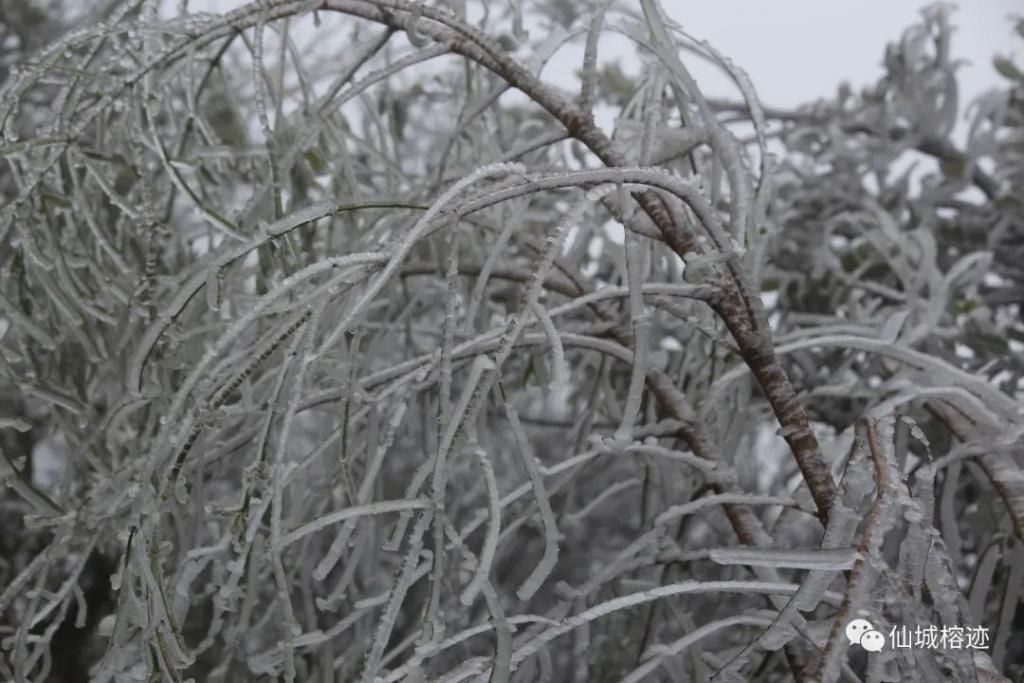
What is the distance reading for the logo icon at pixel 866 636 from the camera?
521 millimetres

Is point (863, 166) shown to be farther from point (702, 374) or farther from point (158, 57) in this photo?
point (158, 57)

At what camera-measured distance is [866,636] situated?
1.79ft

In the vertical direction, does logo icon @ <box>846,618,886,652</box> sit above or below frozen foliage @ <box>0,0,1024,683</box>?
below

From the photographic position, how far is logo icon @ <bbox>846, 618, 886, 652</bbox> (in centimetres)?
52

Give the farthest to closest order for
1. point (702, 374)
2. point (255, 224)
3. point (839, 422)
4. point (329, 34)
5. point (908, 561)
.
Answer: point (329, 34)
point (839, 422)
point (702, 374)
point (255, 224)
point (908, 561)

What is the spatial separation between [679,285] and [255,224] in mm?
358

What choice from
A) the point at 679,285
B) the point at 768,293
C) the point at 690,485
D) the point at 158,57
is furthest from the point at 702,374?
the point at 768,293

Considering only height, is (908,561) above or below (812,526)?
below

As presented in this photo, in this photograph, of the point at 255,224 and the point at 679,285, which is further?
the point at 255,224

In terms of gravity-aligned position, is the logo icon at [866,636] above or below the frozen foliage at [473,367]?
below

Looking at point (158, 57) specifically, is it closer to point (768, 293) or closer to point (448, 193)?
point (448, 193)

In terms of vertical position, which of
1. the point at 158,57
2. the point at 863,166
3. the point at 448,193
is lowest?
the point at 448,193

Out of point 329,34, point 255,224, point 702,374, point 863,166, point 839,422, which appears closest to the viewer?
point 255,224

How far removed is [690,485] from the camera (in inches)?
41.4
